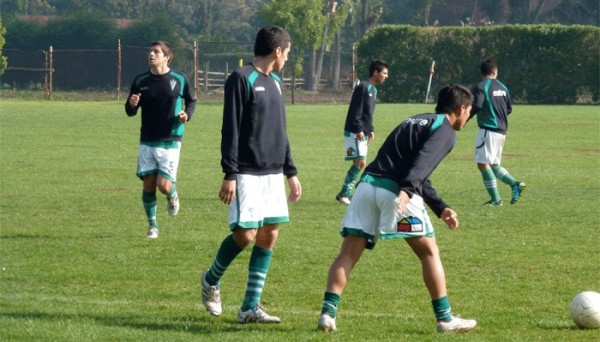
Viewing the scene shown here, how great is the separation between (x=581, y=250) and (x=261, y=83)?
5.32 metres

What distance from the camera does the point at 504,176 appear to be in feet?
54.2

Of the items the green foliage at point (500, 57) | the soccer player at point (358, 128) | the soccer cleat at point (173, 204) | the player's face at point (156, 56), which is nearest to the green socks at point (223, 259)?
the player's face at point (156, 56)

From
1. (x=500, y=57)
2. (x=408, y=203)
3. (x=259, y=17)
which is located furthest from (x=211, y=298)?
(x=259, y=17)

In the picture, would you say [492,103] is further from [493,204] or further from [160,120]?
[160,120]

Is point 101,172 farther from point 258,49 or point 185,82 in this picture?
point 258,49

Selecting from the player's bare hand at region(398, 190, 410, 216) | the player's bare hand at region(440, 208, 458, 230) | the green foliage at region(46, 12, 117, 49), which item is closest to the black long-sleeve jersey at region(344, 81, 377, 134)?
the player's bare hand at region(440, 208, 458, 230)

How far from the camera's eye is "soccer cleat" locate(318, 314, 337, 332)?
7.60 m

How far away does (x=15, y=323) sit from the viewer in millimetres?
7879

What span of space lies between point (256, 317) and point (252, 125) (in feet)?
4.42

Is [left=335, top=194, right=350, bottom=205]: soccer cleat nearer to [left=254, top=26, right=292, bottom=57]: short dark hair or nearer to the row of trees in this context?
[left=254, top=26, right=292, bottom=57]: short dark hair

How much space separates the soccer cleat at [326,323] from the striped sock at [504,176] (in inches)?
363

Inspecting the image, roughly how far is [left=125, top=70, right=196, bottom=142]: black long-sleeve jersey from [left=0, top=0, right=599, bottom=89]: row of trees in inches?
1658

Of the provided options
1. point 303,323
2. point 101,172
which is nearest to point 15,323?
point 303,323

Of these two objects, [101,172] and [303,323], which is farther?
[101,172]
